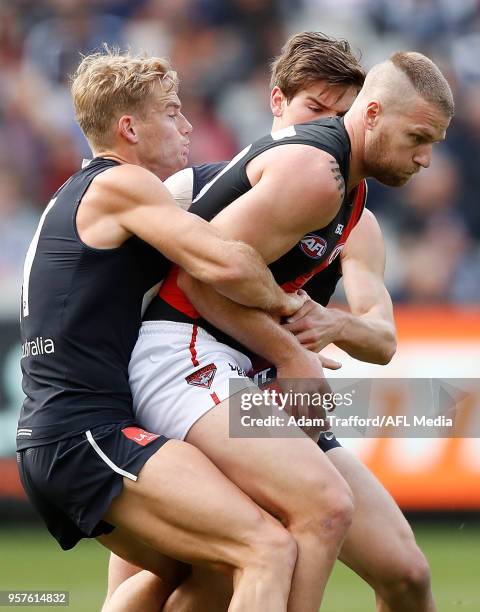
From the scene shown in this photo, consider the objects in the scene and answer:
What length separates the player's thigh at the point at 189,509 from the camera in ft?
13.1

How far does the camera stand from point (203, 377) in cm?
432

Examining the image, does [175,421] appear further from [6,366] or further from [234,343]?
[6,366]

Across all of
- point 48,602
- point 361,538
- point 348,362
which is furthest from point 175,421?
point 348,362

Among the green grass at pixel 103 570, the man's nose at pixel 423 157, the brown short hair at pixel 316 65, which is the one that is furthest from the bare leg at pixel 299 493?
the green grass at pixel 103 570

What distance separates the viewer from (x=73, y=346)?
4.26 metres

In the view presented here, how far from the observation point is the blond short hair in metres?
4.48

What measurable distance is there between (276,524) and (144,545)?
2.68ft

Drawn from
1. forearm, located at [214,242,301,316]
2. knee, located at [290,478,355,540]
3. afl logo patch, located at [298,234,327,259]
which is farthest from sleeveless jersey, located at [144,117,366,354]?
knee, located at [290,478,355,540]

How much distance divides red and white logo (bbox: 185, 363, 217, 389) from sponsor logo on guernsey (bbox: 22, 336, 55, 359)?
20.0 inches

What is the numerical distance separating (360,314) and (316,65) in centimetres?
116

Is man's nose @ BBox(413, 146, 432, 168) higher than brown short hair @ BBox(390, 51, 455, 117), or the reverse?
brown short hair @ BBox(390, 51, 455, 117)

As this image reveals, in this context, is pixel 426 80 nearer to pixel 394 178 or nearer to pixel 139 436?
pixel 394 178

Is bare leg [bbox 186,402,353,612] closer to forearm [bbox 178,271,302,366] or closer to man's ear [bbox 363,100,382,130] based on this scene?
forearm [bbox 178,271,302,366]

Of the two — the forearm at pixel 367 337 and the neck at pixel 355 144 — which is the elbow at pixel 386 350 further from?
the neck at pixel 355 144
